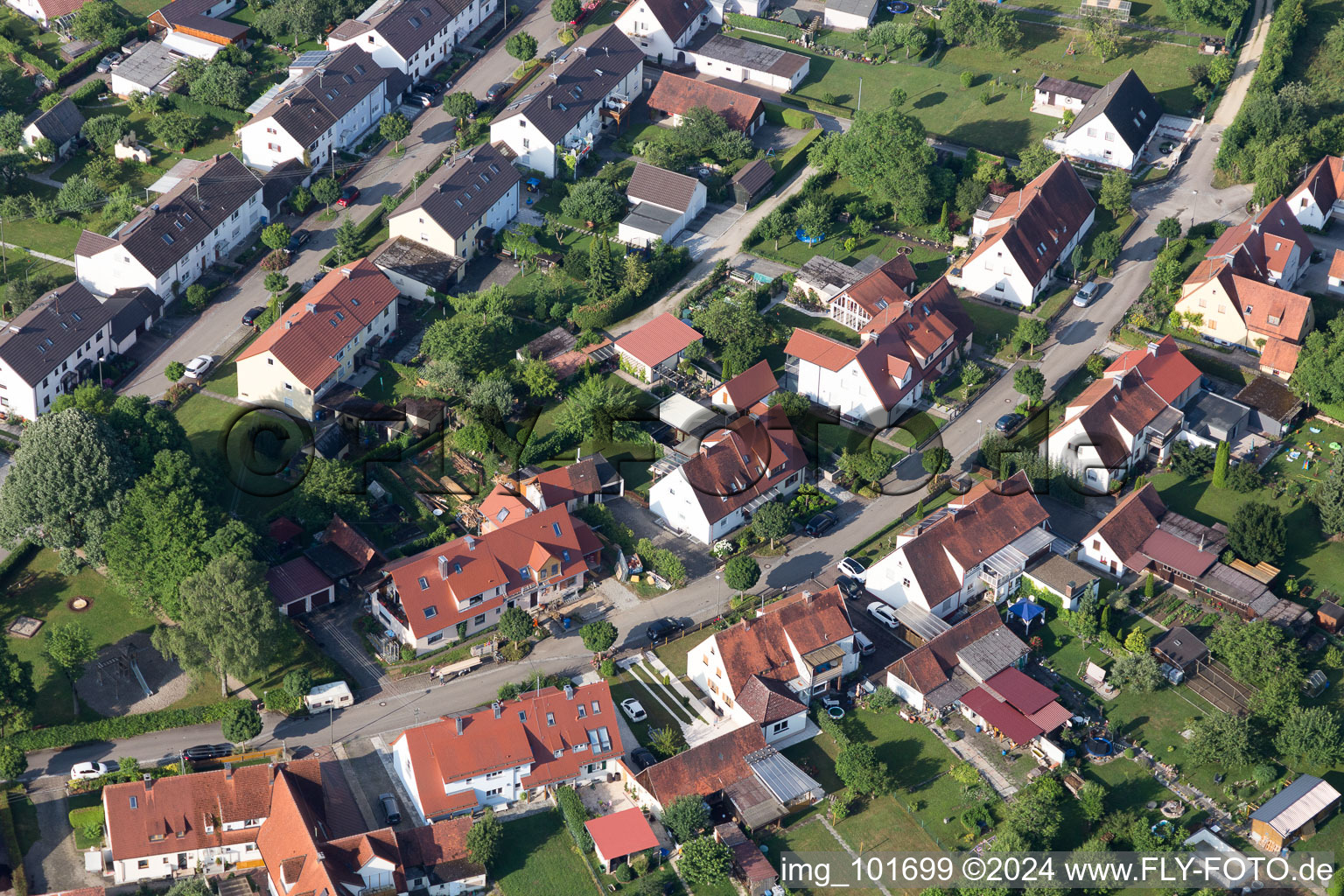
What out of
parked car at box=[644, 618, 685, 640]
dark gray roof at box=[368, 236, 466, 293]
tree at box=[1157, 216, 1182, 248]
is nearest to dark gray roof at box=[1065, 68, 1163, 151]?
tree at box=[1157, 216, 1182, 248]

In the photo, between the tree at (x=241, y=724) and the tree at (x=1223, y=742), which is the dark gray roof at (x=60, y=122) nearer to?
the tree at (x=241, y=724)

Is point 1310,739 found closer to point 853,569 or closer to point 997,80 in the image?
point 853,569

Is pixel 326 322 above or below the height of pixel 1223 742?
above

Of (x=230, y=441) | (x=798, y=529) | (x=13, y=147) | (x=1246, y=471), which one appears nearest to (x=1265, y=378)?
(x=1246, y=471)

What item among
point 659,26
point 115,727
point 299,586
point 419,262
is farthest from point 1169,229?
point 115,727

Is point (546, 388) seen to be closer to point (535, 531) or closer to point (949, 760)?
point (535, 531)

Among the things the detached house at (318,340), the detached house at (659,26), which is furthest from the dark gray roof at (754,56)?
the detached house at (318,340)
